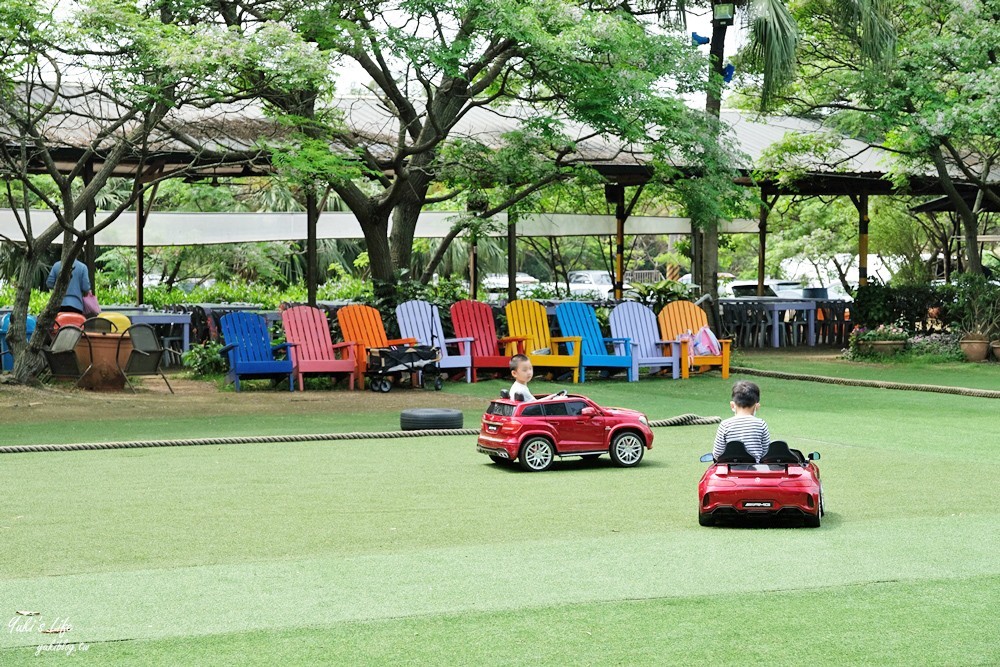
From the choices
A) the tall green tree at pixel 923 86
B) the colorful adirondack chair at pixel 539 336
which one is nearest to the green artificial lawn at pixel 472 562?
the colorful adirondack chair at pixel 539 336

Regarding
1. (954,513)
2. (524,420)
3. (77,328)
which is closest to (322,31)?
(77,328)

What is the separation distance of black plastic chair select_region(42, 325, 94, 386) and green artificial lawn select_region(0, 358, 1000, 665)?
441 cm

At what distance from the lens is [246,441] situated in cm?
943

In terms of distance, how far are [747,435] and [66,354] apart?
8795 millimetres

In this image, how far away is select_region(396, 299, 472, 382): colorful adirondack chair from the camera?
50.1 feet

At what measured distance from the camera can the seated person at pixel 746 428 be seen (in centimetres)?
633

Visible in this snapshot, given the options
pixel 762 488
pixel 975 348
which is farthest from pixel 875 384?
pixel 762 488

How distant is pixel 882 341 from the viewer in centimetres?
1884

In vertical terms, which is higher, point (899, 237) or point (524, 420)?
point (899, 237)

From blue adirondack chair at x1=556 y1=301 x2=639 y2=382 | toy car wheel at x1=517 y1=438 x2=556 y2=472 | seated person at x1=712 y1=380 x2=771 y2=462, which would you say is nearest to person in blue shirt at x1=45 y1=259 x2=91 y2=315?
blue adirondack chair at x1=556 y1=301 x2=639 y2=382

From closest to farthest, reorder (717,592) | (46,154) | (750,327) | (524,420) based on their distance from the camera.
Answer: (717,592), (524,420), (46,154), (750,327)

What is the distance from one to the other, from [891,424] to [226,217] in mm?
10946

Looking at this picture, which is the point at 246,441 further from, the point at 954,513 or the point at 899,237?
the point at 899,237

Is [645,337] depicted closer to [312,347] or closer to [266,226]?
[312,347]
